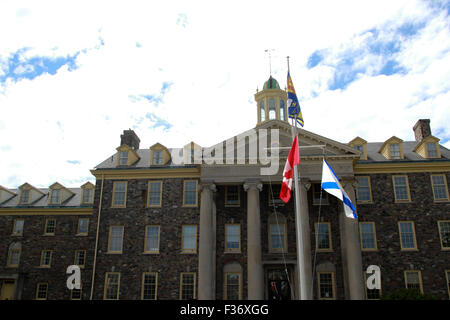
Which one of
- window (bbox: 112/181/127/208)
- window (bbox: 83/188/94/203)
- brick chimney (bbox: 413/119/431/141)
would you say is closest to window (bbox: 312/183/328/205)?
brick chimney (bbox: 413/119/431/141)

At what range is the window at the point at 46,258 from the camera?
123 feet

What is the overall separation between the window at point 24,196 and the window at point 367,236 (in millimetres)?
32397

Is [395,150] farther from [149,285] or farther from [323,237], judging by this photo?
[149,285]

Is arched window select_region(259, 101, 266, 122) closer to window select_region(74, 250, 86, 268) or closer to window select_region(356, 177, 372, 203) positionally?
window select_region(356, 177, 372, 203)

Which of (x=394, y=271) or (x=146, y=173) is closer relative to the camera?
(x=394, y=271)

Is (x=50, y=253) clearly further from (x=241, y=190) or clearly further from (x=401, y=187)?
(x=401, y=187)

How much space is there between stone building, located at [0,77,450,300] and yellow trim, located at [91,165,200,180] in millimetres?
86

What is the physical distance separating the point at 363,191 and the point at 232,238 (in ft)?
37.3

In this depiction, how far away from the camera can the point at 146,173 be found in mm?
34062

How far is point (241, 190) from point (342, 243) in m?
8.91

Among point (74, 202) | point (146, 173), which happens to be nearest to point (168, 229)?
point (146, 173)

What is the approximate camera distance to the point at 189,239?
32000 mm

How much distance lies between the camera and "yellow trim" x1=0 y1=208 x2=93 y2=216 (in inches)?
1526

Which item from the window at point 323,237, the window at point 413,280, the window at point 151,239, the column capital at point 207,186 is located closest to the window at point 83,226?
the window at point 151,239
